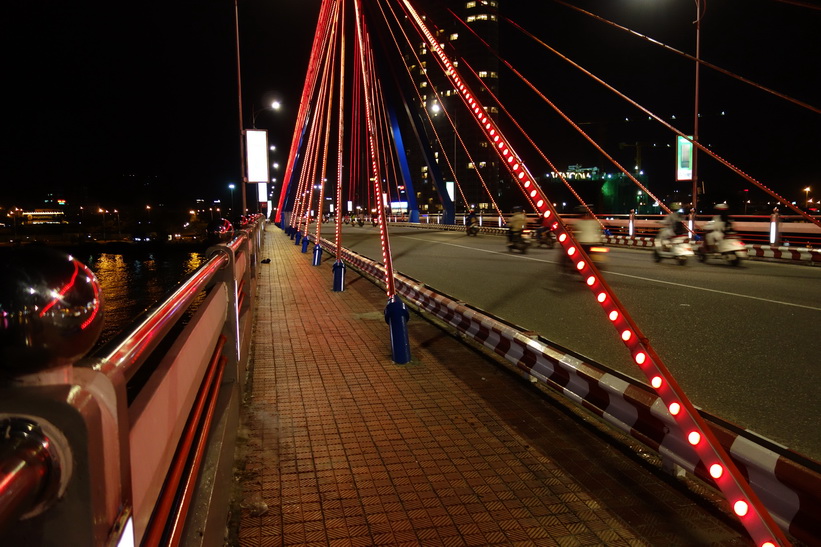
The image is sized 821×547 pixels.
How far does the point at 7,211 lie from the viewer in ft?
218

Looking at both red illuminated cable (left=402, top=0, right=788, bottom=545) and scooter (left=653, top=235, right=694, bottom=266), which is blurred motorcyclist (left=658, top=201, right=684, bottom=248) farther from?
red illuminated cable (left=402, top=0, right=788, bottom=545)

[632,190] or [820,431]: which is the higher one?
[632,190]

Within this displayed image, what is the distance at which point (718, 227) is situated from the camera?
1653 cm

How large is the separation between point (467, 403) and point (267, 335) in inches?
163

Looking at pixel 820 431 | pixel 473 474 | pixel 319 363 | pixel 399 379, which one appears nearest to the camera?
pixel 473 474

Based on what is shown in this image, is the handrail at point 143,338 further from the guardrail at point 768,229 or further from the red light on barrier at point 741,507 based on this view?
the guardrail at point 768,229

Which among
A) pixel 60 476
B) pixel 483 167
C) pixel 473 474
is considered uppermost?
pixel 483 167

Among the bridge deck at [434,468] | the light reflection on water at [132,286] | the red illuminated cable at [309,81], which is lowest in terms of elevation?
the light reflection on water at [132,286]

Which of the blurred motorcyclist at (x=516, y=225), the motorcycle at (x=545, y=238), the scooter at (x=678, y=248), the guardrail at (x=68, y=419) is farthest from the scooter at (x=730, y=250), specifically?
the guardrail at (x=68, y=419)

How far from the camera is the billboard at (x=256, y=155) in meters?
26.6

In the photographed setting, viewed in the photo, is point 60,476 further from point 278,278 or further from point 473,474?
point 278,278

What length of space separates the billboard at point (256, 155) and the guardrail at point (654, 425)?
67.5 ft

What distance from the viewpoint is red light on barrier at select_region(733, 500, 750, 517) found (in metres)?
2.82

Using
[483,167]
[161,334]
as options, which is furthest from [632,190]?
[161,334]
